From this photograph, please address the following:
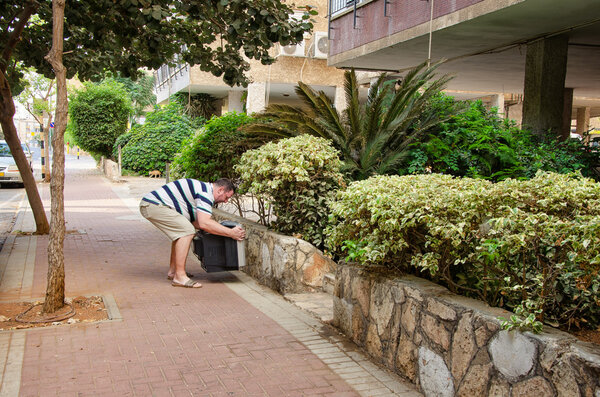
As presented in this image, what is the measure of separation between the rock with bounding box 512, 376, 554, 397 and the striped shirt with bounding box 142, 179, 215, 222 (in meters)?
4.57

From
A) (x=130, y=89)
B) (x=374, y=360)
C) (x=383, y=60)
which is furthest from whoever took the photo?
(x=130, y=89)

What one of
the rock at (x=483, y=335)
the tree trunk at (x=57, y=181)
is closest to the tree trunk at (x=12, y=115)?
the tree trunk at (x=57, y=181)

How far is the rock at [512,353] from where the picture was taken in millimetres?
3096

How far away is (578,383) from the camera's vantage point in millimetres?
2768

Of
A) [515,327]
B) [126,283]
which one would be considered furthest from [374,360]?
[126,283]

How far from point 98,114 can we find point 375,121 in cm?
2623

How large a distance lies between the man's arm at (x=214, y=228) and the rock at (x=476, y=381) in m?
3.95

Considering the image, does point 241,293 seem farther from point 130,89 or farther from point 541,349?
point 130,89

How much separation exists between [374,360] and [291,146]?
10.4 feet

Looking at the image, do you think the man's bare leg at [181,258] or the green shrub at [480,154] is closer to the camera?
the man's bare leg at [181,258]

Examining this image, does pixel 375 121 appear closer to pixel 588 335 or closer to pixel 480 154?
pixel 480 154

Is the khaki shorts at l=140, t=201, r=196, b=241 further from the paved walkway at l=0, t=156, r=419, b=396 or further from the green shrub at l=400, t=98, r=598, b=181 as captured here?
the green shrub at l=400, t=98, r=598, b=181

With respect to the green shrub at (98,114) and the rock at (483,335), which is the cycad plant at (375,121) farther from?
the green shrub at (98,114)

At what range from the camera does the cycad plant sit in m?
7.96
